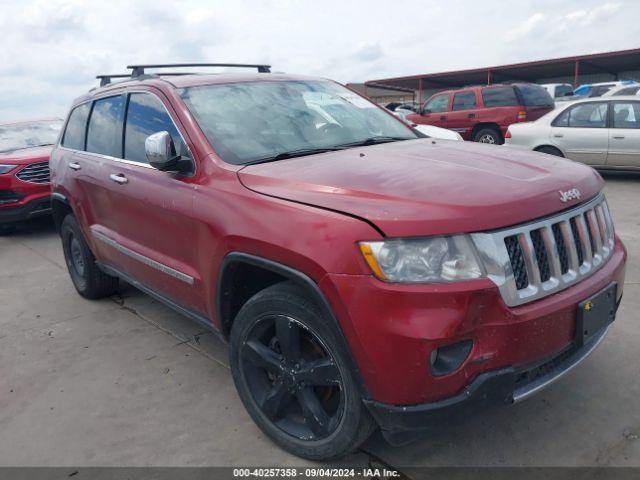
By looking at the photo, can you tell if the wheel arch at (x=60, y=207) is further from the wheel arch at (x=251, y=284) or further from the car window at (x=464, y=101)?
the car window at (x=464, y=101)

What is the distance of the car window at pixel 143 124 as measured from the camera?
3.14 metres

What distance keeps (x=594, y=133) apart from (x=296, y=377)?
26.3 feet

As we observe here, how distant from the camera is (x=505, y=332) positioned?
6.56 ft

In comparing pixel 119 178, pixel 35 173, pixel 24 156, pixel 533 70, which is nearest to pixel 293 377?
pixel 119 178

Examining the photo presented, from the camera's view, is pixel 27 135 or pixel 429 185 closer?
pixel 429 185

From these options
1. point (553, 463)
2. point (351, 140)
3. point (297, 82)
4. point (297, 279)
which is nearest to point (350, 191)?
point (297, 279)

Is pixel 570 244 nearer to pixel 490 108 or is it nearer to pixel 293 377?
pixel 293 377

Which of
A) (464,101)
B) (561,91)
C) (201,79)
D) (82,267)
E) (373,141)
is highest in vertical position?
(201,79)

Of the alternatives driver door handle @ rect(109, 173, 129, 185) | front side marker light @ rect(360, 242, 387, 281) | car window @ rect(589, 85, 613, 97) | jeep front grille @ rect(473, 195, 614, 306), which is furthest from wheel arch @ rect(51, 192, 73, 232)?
car window @ rect(589, 85, 613, 97)

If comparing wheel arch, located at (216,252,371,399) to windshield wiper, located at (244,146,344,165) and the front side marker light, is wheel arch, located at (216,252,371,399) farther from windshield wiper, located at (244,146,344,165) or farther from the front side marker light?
windshield wiper, located at (244,146,344,165)

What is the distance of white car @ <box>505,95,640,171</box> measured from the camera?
838cm

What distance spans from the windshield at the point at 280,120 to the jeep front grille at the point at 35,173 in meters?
5.29

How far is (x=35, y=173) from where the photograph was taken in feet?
24.8

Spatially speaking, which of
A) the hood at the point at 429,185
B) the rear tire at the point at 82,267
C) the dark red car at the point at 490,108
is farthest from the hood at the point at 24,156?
the dark red car at the point at 490,108
